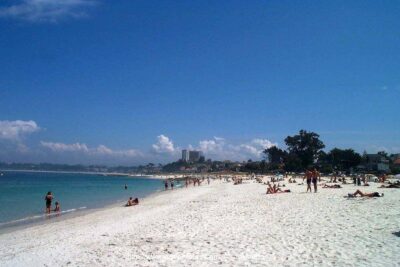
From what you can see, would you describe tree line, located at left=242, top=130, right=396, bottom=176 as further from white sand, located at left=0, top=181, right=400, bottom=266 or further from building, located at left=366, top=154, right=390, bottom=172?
white sand, located at left=0, top=181, right=400, bottom=266

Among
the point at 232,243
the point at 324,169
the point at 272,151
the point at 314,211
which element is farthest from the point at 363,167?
the point at 232,243

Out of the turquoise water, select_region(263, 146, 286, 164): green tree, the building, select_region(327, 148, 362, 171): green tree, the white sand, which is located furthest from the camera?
select_region(263, 146, 286, 164): green tree

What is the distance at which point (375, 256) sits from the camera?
22.3 feet

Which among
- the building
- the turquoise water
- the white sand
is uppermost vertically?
the building

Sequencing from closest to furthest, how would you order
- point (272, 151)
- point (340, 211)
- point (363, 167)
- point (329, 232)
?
1. point (329, 232)
2. point (340, 211)
3. point (363, 167)
4. point (272, 151)

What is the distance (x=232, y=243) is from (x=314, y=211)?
246 inches

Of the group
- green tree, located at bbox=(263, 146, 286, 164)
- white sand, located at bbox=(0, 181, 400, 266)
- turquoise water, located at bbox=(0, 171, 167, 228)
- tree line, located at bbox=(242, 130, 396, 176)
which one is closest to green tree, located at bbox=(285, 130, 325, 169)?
tree line, located at bbox=(242, 130, 396, 176)

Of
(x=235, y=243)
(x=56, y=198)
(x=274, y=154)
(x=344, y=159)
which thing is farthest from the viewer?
(x=274, y=154)

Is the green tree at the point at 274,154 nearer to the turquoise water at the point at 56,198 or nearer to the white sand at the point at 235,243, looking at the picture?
the turquoise water at the point at 56,198

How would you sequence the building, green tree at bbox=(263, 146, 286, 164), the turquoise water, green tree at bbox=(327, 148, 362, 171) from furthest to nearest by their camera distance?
green tree at bbox=(263, 146, 286, 164) < green tree at bbox=(327, 148, 362, 171) < the building < the turquoise water

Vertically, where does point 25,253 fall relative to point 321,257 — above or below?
below

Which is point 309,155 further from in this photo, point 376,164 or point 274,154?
point 274,154

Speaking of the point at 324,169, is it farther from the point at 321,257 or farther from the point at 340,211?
the point at 321,257

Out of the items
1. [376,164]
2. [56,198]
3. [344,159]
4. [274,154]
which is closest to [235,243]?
[56,198]
